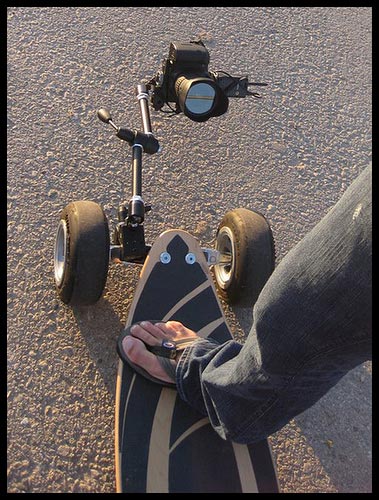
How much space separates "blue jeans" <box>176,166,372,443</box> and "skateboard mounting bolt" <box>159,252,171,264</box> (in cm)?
60

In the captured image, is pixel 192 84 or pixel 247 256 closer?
pixel 192 84

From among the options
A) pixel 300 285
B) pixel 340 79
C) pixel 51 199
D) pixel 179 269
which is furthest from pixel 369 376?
pixel 340 79

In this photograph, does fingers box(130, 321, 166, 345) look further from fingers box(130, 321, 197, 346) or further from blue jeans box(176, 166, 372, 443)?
blue jeans box(176, 166, 372, 443)

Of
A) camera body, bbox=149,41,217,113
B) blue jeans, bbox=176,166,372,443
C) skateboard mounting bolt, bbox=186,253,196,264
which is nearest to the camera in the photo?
blue jeans, bbox=176,166,372,443

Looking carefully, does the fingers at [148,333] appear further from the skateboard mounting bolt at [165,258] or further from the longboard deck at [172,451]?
the skateboard mounting bolt at [165,258]

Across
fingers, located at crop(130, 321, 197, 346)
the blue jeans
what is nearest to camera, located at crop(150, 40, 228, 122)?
fingers, located at crop(130, 321, 197, 346)

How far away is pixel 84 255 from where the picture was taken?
6.36ft

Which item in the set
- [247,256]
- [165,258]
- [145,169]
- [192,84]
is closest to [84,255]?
[165,258]

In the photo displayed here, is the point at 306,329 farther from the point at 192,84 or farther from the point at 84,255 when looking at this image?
the point at 192,84

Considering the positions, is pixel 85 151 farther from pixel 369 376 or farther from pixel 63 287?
pixel 369 376

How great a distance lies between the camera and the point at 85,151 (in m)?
2.67

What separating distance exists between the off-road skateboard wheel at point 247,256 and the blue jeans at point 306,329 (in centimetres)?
49

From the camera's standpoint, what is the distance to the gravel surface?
6.48 feet

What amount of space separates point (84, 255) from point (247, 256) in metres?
0.61
